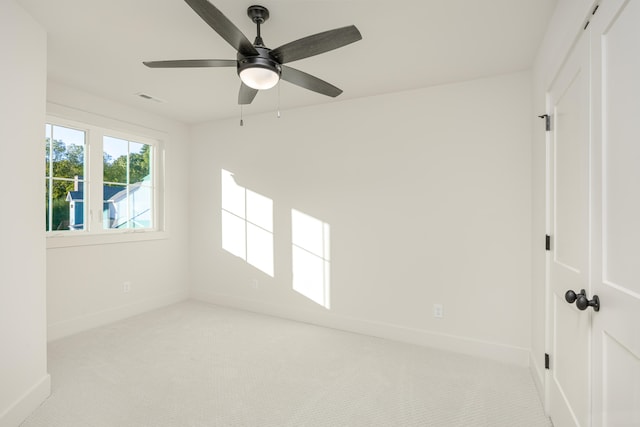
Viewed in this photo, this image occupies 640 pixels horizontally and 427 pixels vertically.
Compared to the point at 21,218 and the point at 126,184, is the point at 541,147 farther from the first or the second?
the point at 126,184

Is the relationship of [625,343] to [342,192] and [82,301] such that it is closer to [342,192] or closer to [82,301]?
[342,192]

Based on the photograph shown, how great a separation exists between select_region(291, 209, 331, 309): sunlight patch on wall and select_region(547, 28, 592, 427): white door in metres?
2.10

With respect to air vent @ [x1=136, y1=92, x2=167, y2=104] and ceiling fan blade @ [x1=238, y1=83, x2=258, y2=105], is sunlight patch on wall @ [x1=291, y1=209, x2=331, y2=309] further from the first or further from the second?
air vent @ [x1=136, y1=92, x2=167, y2=104]

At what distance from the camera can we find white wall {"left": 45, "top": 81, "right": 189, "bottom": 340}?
10.5 ft

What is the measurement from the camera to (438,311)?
3.03m

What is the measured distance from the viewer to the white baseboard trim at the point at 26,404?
1.81 m

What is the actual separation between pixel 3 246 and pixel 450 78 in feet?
11.3

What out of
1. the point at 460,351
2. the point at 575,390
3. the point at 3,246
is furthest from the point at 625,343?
the point at 3,246

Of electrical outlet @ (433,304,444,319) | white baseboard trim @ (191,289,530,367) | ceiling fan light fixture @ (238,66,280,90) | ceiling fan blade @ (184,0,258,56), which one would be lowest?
white baseboard trim @ (191,289,530,367)

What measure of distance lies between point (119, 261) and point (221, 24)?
3.32 metres

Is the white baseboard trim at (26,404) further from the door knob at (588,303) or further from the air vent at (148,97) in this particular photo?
the door knob at (588,303)

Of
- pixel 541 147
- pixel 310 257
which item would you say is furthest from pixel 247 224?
pixel 541 147

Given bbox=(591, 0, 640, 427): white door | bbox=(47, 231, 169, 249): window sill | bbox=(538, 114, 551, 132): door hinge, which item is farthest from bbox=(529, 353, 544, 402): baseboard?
bbox=(47, 231, 169, 249): window sill

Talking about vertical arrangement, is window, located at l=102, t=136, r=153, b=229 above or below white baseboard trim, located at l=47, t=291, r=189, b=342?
above
